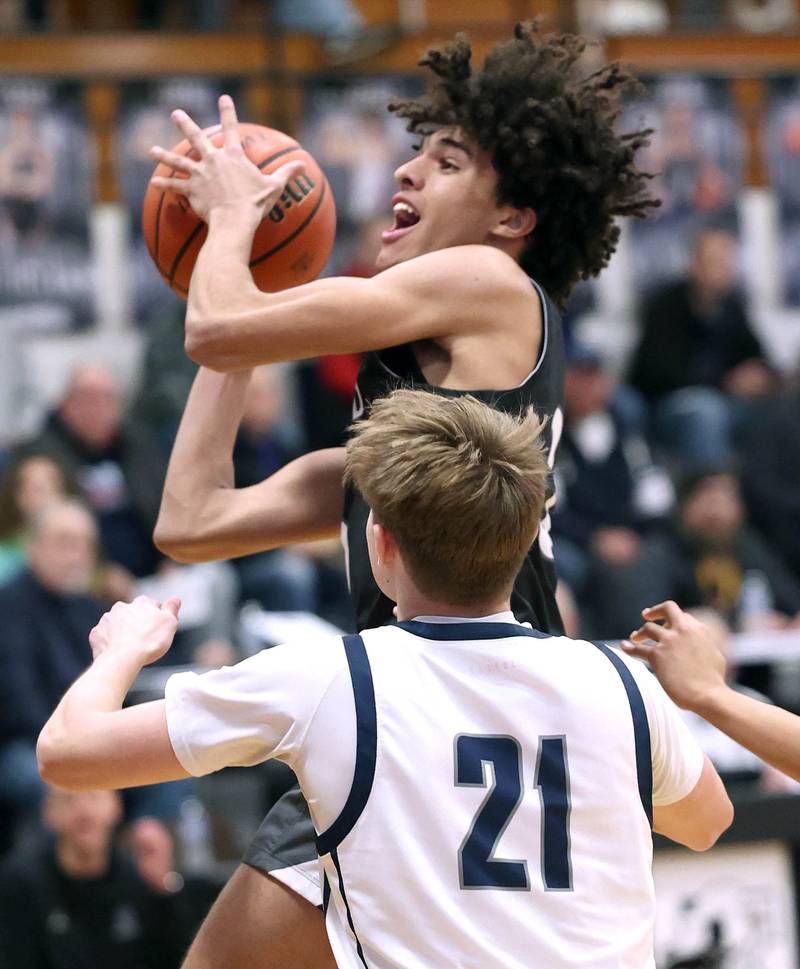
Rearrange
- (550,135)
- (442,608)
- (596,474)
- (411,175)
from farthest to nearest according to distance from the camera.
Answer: (596,474) < (411,175) < (550,135) < (442,608)

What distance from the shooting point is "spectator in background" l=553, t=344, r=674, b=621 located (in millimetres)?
8383

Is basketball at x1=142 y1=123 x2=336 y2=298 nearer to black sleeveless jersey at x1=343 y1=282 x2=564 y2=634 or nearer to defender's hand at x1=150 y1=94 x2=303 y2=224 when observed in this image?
defender's hand at x1=150 y1=94 x2=303 y2=224

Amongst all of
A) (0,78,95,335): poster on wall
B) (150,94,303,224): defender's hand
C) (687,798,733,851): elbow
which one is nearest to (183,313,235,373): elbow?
(150,94,303,224): defender's hand

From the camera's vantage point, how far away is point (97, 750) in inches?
92.2

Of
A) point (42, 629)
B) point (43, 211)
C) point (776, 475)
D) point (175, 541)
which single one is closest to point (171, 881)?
point (42, 629)

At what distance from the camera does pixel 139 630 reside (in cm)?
254

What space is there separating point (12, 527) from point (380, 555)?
15.6 ft

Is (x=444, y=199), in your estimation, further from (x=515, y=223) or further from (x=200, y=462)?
(x=200, y=462)

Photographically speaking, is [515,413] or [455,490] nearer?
[455,490]

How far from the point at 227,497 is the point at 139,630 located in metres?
0.89

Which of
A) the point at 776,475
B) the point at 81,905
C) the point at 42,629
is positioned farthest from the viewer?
the point at 776,475

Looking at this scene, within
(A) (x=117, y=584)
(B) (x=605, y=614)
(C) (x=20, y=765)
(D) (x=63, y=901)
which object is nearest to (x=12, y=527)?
(A) (x=117, y=584)

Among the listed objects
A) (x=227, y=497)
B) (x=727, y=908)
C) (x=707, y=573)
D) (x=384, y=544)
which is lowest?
(x=727, y=908)

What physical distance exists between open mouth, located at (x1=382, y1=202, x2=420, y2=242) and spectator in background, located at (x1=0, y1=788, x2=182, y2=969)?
3.17 m
